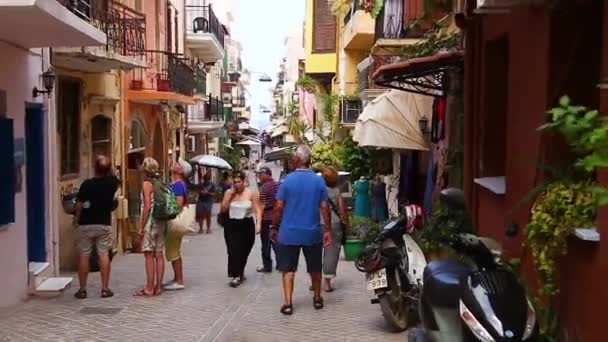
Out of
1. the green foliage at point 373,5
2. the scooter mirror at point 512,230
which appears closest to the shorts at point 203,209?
the green foliage at point 373,5

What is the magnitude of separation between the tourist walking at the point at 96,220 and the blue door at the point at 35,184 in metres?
1.40

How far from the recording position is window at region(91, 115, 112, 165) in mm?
17234

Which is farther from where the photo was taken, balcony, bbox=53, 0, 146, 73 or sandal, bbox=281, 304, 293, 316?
balcony, bbox=53, 0, 146, 73

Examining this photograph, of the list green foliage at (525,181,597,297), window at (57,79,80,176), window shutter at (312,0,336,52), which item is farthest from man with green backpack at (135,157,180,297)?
window shutter at (312,0,336,52)

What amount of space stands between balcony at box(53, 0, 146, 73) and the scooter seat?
869cm

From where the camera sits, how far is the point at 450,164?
1165 cm

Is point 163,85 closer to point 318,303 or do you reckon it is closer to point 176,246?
point 176,246

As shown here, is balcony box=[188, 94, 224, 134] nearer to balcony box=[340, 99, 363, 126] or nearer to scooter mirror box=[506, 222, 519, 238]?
balcony box=[340, 99, 363, 126]

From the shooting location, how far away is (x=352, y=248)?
48.4ft

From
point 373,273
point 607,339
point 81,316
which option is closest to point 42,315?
point 81,316

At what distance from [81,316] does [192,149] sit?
103ft

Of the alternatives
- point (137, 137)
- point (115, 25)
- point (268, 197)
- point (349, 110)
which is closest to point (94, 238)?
point (268, 197)

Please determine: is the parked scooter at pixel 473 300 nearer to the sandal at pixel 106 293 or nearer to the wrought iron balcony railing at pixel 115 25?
the sandal at pixel 106 293

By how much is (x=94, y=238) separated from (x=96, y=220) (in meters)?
0.23
